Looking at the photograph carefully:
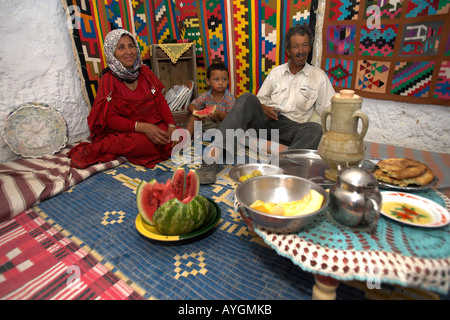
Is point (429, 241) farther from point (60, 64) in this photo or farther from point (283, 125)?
point (60, 64)

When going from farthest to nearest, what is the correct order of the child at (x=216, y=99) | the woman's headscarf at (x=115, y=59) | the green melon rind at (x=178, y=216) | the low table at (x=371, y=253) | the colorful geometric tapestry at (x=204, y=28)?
1. the child at (x=216, y=99)
2. the colorful geometric tapestry at (x=204, y=28)
3. the woman's headscarf at (x=115, y=59)
4. the green melon rind at (x=178, y=216)
5. the low table at (x=371, y=253)

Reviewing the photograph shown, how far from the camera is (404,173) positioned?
Result: 4.67ft

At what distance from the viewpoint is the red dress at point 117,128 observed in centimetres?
288

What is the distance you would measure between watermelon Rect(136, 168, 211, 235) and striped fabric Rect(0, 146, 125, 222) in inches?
43.9

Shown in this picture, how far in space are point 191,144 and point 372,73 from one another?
7.36 ft

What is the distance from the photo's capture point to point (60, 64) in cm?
332

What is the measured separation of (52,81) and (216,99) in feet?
6.79

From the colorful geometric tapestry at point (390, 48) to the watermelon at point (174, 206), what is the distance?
219 centimetres

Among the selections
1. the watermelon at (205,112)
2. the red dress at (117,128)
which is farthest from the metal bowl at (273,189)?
the watermelon at (205,112)

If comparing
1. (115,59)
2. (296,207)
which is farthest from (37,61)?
(296,207)

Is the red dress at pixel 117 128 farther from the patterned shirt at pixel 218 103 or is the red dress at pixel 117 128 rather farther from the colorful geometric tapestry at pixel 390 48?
the colorful geometric tapestry at pixel 390 48

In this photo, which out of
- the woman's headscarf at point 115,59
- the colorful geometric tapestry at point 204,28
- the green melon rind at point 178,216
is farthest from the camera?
the colorful geometric tapestry at point 204,28
